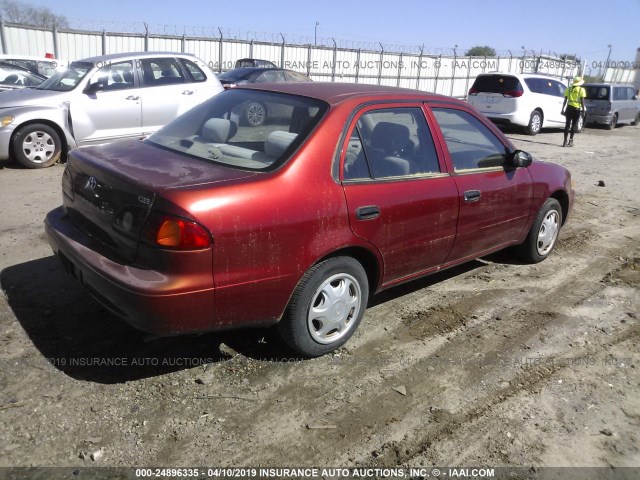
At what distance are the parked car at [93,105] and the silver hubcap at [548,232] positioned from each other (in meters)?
6.16

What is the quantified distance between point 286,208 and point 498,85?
14549mm

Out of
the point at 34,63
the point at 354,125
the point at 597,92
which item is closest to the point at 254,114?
the point at 354,125

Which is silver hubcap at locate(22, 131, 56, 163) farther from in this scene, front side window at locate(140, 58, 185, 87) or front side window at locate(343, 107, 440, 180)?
front side window at locate(343, 107, 440, 180)

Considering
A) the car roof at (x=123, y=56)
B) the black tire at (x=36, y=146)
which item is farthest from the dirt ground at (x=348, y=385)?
the car roof at (x=123, y=56)

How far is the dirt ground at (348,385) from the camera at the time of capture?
2732 mm

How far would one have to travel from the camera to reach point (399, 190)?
12.0 ft

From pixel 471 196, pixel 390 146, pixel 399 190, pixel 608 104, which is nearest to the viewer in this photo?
pixel 399 190

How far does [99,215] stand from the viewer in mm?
3191

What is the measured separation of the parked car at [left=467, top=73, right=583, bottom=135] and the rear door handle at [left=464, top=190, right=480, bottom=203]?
12639 millimetres

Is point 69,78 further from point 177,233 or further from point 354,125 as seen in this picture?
point 177,233

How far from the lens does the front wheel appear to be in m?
16.3

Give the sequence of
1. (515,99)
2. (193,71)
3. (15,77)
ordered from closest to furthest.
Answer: (193,71)
(15,77)
(515,99)

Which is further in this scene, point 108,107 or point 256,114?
point 108,107

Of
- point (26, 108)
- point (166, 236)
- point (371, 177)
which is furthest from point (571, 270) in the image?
point (26, 108)
